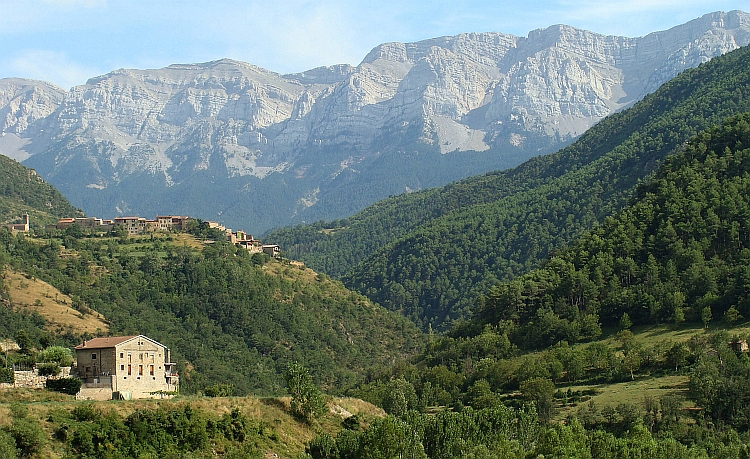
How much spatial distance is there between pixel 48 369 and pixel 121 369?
4.92m

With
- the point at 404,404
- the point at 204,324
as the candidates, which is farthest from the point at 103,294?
the point at 404,404

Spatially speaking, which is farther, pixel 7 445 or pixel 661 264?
pixel 661 264

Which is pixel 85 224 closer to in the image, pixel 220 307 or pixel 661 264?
pixel 220 307

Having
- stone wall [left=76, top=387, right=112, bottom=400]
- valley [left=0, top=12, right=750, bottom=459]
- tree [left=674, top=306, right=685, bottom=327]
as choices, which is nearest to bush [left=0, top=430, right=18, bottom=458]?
valley [left=0, top=12, right=750, bottom=459]

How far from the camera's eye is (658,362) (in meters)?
96.6

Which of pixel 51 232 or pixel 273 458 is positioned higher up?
pixel 51 232

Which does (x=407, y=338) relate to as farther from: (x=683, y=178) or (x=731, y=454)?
(x=731, y=454)

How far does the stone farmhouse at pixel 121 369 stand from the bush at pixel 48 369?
6.55 feet

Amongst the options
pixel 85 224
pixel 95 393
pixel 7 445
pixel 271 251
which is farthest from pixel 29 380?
pixel 271 251

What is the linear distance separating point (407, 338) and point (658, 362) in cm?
6845

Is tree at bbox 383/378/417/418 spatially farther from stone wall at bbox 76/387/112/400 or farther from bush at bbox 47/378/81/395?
bush at bbox 47/378/81/395

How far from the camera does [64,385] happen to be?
225 feet

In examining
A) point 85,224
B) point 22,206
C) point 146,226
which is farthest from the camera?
point 22,206

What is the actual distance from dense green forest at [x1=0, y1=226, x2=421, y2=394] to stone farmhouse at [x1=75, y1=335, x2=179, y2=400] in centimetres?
4575
